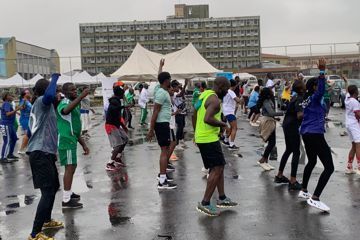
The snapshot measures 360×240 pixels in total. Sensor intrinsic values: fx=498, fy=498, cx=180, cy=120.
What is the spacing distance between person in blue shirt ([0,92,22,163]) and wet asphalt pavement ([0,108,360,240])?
3.31ft

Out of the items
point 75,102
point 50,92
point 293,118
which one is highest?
point 50,92

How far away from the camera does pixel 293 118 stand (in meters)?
7.85

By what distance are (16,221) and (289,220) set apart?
356cm

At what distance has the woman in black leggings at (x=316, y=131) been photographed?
6.63 m

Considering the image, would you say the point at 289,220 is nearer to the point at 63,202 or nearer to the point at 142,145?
the point at 63,202

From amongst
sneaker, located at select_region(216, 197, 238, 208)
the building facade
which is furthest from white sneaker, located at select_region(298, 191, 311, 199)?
the building facade

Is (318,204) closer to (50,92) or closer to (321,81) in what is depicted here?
(321,81)

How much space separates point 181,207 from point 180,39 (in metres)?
86.1

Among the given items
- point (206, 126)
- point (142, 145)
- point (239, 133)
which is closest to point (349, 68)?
point (239, 133)

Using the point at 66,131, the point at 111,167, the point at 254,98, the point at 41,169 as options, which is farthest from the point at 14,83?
the point at 41,169

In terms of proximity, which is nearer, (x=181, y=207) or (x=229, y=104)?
(x=181, y=207)

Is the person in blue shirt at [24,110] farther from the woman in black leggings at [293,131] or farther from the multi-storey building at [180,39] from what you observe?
the multi-storey building at [180,39]

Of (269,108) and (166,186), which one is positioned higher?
(269,108)

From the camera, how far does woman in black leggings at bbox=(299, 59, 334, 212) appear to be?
21.8 feet
